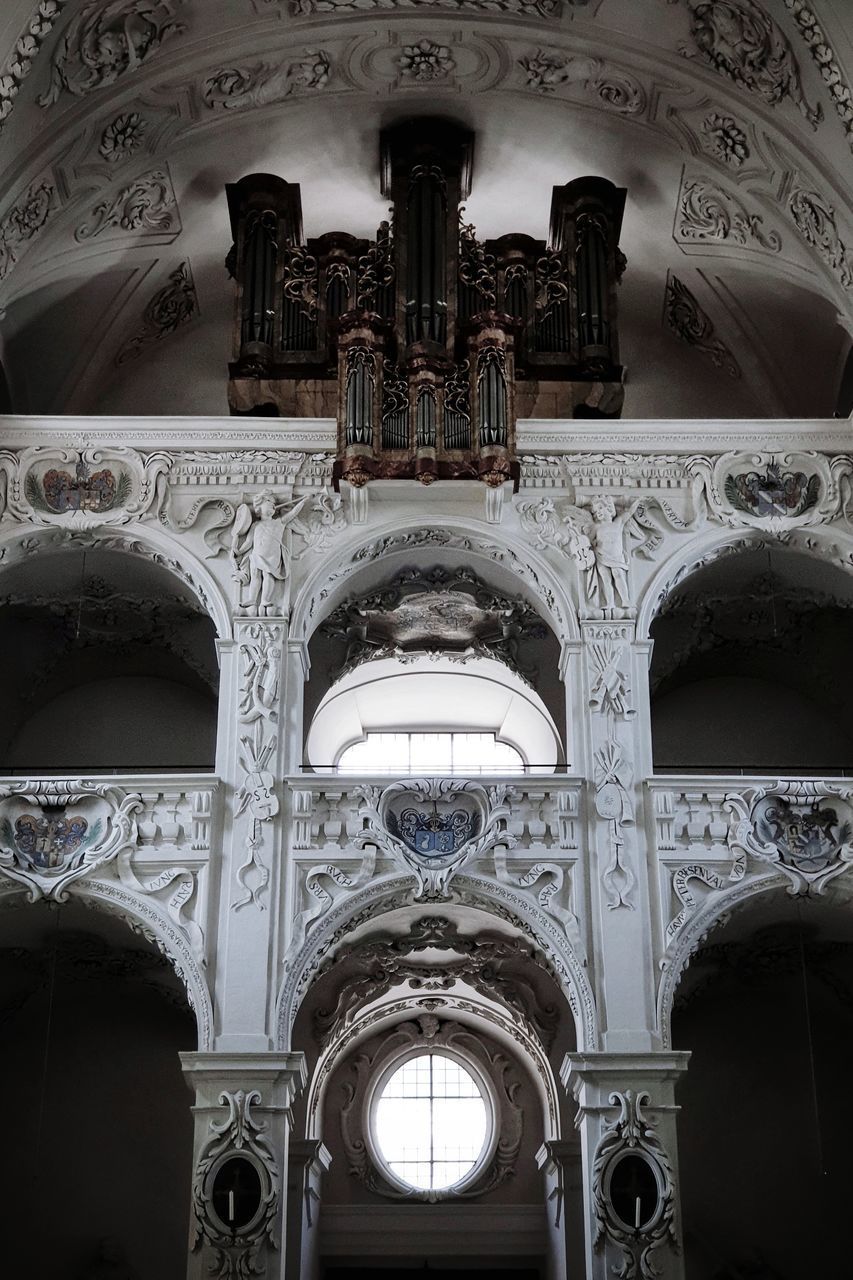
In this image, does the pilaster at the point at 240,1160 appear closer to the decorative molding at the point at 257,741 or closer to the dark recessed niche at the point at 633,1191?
the decorative molding at the point at 257,741

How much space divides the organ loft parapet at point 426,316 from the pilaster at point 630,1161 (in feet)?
20.3

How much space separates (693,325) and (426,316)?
4.14 meters

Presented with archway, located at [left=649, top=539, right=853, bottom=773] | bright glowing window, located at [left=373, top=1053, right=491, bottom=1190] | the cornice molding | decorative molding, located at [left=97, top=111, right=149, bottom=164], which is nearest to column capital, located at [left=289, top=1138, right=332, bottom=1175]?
bright glowing window, located at [left=373, top=1053, right=491, bottom=1190]

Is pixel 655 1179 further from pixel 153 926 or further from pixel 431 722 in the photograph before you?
pixel 431 722

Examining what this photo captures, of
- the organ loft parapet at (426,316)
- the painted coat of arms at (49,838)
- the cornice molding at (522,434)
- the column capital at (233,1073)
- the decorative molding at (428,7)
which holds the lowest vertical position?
the column capital at (233,1073)

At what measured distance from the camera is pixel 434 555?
20.1 m

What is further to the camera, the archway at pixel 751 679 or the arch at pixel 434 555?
the archway at pixel 751 679

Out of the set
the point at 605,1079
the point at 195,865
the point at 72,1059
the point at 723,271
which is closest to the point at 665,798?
the point at 605,1079

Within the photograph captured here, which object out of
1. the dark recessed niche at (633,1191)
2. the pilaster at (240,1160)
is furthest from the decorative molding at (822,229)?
the pilaster at (240,1160)

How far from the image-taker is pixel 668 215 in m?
22.0

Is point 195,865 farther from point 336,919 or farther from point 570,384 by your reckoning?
point 570,384

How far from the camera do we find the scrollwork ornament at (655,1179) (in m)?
16.3

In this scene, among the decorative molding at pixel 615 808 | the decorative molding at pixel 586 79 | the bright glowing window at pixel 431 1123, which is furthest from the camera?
the bright glowing window at pixel 431 1123

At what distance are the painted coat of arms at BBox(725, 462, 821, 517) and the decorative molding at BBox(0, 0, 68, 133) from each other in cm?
843
